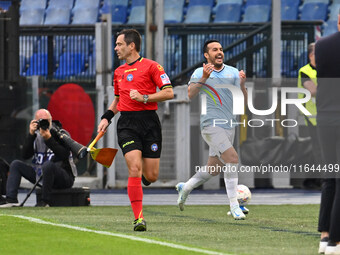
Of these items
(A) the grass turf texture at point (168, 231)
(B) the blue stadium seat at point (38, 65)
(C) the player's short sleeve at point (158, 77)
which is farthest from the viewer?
(B) the blue stadium seat at point (38, 65)

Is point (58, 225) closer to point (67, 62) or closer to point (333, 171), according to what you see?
point (333, 171)

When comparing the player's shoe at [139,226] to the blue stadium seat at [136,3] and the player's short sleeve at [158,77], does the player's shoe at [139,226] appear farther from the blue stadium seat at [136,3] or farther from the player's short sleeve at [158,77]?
the blue stadium seat at [136,3]

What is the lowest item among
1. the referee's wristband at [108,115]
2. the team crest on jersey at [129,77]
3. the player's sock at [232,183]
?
the player's sock at [232,183]

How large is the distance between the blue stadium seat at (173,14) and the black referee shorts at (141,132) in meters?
16.1

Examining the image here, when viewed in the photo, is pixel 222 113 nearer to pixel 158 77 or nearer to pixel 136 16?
pixel 158 77

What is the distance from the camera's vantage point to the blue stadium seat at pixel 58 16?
2577 centimetres

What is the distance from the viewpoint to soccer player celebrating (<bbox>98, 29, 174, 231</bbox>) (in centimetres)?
926

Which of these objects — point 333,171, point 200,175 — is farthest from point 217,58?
point 333,171

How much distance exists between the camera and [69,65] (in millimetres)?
20359

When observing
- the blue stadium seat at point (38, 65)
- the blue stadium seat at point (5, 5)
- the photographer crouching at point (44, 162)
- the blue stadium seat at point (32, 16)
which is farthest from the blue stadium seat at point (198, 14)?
the photographer crouching at point (44, 162)

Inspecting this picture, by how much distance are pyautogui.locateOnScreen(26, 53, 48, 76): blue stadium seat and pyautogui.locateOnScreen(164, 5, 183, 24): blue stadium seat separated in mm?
5369

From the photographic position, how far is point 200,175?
11797 mm

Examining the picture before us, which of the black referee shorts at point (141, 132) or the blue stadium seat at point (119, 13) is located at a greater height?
the blue stadium seat at point (119, 13)

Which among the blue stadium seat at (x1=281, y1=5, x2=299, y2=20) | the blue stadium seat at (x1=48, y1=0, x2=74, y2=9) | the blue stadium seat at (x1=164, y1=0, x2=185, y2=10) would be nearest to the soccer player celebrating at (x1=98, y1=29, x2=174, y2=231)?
the blue stadium seat at (x1=164, y1=0, x2=185, y2=10)
